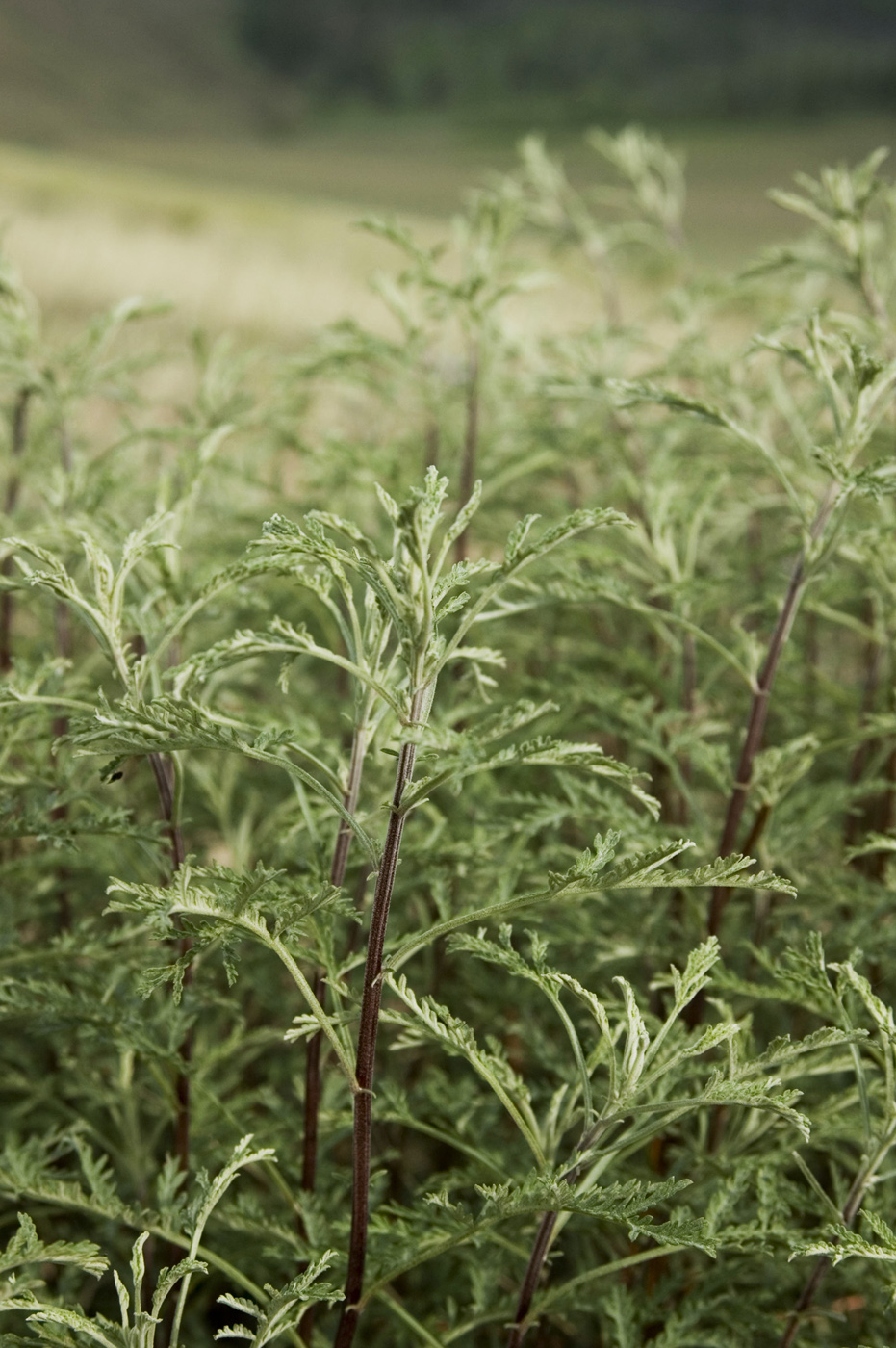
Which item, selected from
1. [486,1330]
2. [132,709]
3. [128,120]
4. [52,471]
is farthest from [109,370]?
[128,120]

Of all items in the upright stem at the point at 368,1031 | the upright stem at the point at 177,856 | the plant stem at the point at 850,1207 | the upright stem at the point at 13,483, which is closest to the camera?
the upright stem at the point at 368,1031

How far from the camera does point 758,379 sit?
350 cm

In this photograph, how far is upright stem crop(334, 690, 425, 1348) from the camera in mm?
1015

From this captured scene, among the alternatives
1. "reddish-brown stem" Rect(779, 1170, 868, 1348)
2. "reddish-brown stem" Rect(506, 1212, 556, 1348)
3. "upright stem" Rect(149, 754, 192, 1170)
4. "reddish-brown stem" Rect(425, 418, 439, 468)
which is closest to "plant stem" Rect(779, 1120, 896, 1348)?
"reddish-brown stem" Rect(779, 1170, 868, 1348)

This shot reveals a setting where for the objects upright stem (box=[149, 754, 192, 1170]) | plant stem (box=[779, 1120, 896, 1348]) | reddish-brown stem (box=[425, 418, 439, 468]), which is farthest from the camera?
reddish-brown stem (box=[425, 418, 439, 468])

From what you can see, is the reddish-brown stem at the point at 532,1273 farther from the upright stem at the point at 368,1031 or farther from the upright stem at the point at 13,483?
the upright stem at the point at 13,483

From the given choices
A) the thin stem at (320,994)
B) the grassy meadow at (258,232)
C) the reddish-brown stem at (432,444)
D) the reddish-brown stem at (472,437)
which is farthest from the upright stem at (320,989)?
the reddish-brown stem at (432,444)

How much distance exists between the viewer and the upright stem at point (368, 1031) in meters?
1.01

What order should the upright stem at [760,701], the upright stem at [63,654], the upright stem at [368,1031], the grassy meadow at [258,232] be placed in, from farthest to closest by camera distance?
1. the grassy meadow at [258,232]
2. the upright stem at [63,654]
3. the upright stem at [760,701]
4. the upright stem at [368,1031]

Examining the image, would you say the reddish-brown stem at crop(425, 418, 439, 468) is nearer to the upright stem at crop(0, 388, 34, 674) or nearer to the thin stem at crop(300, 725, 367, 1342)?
the upright stem at crop(0, 388, 34, 674)

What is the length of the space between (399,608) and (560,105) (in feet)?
280

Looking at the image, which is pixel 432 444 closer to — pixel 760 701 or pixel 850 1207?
pixel 760 701

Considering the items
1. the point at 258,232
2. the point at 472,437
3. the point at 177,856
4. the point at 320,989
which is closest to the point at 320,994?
the point at 320,989

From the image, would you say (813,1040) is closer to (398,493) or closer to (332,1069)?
(332,1069)
